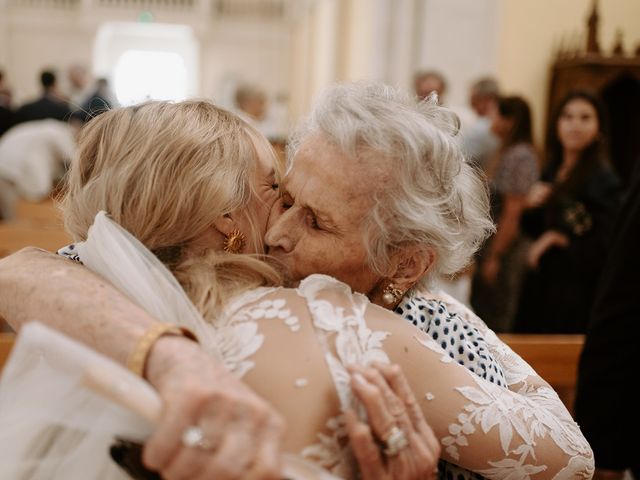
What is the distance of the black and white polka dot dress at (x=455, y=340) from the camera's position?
1.50 m

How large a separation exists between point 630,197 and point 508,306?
2.99 meters

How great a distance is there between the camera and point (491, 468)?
1.34 meters

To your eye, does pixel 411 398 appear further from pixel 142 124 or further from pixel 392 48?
pixel 392 48

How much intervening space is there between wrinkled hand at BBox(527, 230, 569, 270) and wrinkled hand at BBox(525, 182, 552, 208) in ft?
0.66

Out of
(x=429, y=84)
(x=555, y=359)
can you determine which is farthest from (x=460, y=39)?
(x=555, y=359)

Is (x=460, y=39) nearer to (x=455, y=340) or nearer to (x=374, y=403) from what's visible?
(x=455, y=340)

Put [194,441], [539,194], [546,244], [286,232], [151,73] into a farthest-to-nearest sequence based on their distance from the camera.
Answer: [151,73]
[539,194]
[546,244]
[286,232]
[194,441]

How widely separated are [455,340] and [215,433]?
745 millimetres

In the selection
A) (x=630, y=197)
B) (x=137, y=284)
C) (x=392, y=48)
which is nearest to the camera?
(x=137, y=284)

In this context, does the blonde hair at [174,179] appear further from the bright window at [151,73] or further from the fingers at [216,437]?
the bright window at [151,73]

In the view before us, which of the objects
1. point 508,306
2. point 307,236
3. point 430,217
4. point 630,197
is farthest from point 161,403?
point 508,306

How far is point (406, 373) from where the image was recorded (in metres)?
1.28

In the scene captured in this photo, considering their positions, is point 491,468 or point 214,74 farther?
point 214,74

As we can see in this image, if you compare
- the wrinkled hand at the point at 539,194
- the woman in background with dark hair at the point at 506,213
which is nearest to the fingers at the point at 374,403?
the wrinkled hand at the point at 539,194
